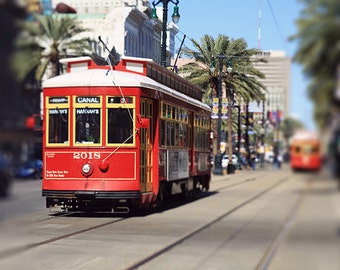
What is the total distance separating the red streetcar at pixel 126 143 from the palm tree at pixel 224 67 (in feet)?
7.15

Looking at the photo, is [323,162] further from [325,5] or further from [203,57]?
[203,57]

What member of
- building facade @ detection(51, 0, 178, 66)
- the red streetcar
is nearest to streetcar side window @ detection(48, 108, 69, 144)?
the red streetcar

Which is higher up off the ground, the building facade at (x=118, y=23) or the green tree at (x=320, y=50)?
the building facade at (x=118, y=23)

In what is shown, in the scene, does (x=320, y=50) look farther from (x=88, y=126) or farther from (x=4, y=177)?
(x=88, y=126)

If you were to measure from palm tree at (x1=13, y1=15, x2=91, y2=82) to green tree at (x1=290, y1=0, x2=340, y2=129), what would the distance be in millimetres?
517

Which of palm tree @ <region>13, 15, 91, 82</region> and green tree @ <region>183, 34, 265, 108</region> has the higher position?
green tree @ <region>183, 34, 265, 108</region>

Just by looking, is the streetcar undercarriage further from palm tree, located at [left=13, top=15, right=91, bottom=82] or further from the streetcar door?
palm tree, located at [left=13, top=15, right=91, bottom=82]

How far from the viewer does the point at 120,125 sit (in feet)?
38.8

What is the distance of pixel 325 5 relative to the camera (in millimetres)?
1062

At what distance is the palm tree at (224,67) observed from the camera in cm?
402

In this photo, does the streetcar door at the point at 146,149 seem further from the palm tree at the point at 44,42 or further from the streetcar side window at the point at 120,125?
the palm tree at the point at 44,42

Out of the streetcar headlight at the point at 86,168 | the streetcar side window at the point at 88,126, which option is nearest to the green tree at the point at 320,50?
the streetcar side window at the point at 88,126

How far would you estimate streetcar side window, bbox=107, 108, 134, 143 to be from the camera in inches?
430

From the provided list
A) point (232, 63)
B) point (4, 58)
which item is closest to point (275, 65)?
point (4, 58)
